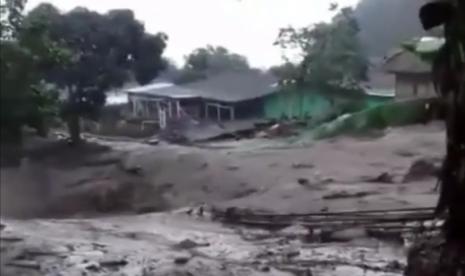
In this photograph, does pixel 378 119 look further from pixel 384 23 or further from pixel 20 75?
pixel 20 75

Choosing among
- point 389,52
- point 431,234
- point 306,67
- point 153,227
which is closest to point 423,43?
point 431,234

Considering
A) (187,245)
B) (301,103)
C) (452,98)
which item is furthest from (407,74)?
(452,98)

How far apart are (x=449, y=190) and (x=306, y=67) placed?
5.35 m

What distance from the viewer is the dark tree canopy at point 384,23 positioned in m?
4.17

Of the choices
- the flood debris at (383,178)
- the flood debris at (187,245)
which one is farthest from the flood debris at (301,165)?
the flood debris at (187,245)

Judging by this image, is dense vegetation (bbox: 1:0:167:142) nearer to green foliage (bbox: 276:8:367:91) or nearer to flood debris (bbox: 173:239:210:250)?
green foliage (bbox: 276:8:367:91)

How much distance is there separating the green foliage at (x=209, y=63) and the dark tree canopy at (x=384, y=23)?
2.96 ft

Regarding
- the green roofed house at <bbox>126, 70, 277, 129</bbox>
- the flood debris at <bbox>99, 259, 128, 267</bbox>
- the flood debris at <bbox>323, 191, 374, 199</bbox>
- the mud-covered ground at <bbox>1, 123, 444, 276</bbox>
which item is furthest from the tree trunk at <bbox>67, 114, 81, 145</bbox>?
the flood debris at <bbox>99, 259, 128, 267</bbox>

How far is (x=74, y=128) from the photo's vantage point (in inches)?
244

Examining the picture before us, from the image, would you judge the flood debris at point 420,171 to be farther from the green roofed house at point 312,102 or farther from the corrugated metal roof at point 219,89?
the corrugated metal roof at point 219,89

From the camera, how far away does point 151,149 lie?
6527mm

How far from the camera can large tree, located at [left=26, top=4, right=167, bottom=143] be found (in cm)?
594

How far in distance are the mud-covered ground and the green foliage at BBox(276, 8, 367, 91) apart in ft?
1.82

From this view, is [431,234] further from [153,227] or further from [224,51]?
[224,51]
